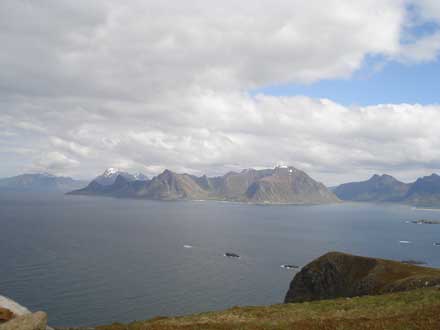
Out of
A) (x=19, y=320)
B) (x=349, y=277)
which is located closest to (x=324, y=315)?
(x=19, y=320)

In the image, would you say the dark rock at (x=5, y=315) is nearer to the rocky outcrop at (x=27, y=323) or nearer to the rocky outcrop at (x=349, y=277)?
the rocky outcrop at (x=27, y=323)

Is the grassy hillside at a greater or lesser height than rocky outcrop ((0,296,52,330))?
lesser

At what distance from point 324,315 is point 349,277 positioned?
52.9 meters

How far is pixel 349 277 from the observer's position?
8369 centimetres

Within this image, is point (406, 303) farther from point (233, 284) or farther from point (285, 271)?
point (285, 271)

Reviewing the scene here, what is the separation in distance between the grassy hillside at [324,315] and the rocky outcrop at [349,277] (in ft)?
83.1

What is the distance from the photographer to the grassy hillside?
27.5m

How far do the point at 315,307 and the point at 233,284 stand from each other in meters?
89.4

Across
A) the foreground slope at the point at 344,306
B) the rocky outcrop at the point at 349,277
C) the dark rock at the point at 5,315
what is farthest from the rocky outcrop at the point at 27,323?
the rocky outcrop at the point at 349,277

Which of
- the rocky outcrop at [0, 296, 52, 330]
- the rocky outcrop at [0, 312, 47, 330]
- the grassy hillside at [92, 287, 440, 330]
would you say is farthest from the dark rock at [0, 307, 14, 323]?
the grassy hillside at [92, 287, 440, 330]

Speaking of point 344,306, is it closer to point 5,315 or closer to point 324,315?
point 324,315

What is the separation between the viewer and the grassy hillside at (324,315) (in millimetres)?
27517

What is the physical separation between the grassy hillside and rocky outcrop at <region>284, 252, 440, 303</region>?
25.3 meters

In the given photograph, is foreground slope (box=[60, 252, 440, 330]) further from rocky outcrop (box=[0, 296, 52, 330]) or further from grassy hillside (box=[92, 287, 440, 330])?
rocky outcrop (box=[0, 296, 52, 330])
